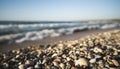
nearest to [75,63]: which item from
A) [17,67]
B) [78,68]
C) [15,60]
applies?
[78,68]

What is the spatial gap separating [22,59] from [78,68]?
4.11 ft

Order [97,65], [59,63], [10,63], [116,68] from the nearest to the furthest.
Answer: [116,68], [97,65], [59,63], [10,63]

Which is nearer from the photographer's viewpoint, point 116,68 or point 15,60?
point 116,68

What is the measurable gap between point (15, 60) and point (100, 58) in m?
1.66

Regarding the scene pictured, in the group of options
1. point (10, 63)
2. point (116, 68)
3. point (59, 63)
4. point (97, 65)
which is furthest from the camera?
point (10, 63)

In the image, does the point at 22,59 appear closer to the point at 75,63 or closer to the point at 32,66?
the point at 32,66

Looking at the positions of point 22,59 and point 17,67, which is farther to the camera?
point 22,59

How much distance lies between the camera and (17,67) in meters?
2.73

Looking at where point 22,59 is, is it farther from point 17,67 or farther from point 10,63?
point 17,67

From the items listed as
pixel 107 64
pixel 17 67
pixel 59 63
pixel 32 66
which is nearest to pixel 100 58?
pixel 107 64

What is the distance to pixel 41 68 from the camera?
2.61m

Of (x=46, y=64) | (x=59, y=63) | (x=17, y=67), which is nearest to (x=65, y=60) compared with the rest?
(x=59, y=63)

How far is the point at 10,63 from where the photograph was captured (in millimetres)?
3012

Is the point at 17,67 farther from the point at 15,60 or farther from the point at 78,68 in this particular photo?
the point at 78,68
